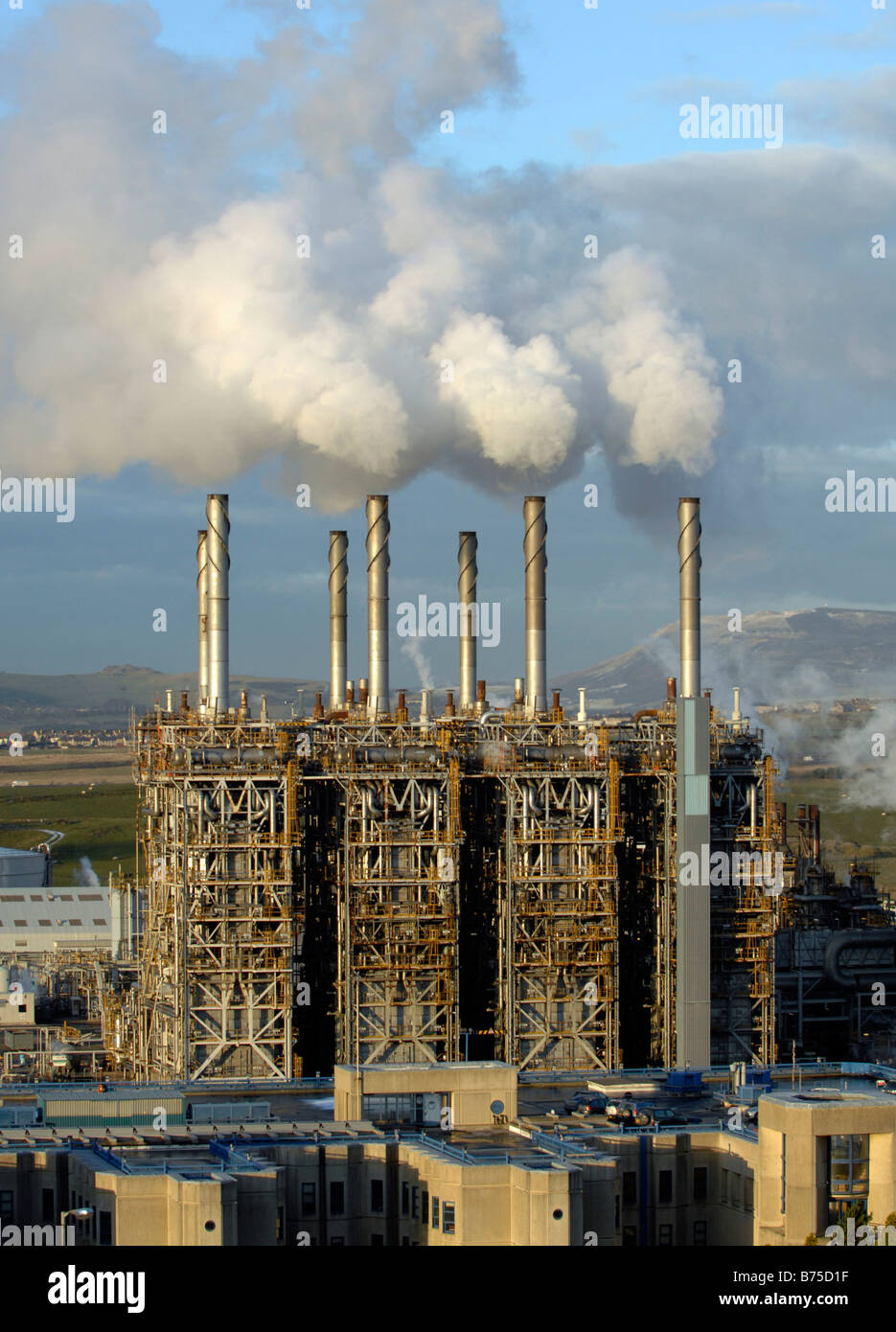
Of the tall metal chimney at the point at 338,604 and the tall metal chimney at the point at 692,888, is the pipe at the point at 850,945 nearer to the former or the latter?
the tall metal chimney at the point at 692,888

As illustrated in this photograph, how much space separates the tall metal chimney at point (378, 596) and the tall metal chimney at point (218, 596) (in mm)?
5551

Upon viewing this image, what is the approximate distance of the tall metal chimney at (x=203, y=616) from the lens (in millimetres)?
70625

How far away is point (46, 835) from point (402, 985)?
133 meters

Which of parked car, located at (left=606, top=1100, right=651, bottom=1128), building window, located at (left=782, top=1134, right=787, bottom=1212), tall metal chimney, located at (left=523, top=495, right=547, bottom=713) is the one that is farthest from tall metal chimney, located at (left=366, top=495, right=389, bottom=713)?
building window, located at (left=782, top=1134, right=787, bottom=1212)

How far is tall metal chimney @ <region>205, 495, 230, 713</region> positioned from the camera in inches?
2761

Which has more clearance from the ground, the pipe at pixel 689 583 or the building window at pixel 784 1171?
the pipe at pixel 689 583

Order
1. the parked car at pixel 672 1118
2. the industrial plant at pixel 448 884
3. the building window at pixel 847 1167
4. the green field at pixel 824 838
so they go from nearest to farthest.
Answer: the building window at pixel 847 1167 → the parked car at pixel 672 1118 → the industrial plant at pixel 448 884 → the green field at pixel 824 838

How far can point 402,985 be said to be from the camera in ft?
217

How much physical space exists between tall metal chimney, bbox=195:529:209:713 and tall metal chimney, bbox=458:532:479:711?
10.8 m

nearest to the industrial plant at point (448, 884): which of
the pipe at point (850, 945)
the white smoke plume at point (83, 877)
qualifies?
the pipe at point (850, 945)

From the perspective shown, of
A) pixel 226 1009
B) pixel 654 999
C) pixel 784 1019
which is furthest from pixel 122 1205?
pixel 784 1019

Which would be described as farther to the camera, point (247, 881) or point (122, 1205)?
point (247, 881)
